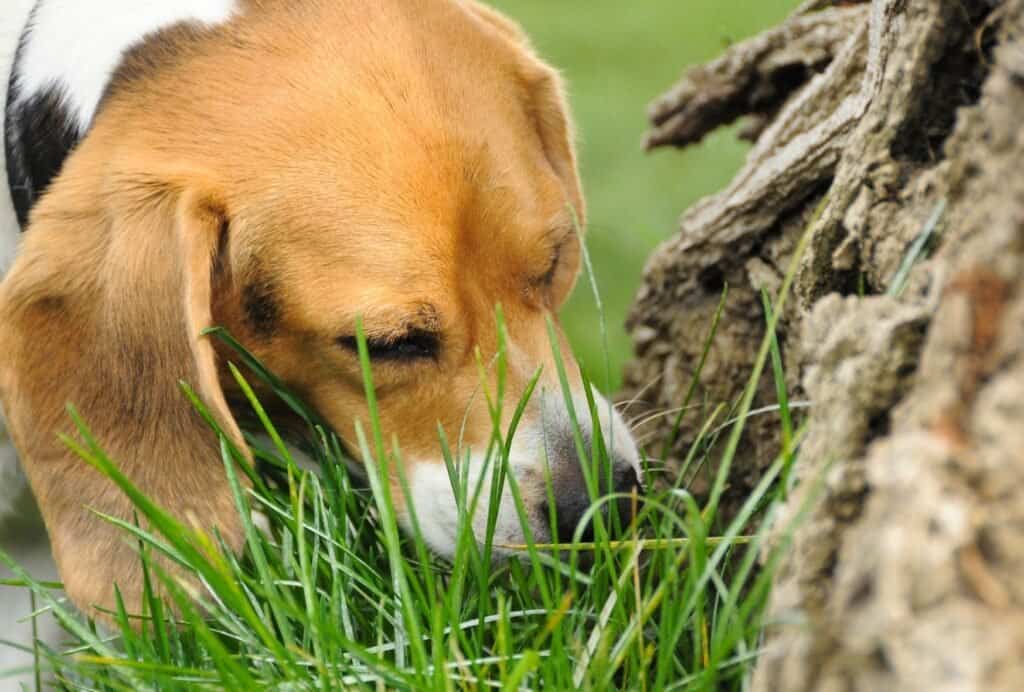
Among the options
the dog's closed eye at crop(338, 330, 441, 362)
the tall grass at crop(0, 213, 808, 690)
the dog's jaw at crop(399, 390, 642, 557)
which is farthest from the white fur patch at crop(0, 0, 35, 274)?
the dog's jaw at crop(399, 390, 642, 557)

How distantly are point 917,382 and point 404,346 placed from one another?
1.35 meters

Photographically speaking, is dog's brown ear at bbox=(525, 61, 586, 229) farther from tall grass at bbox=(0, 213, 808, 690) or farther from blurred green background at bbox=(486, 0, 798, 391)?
tall grass at bbox=(0, 213, 808, 690)

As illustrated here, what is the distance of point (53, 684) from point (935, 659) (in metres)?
1.89

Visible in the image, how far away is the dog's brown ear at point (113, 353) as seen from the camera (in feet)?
7.72

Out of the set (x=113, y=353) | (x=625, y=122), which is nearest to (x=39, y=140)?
(x=113, y=353)

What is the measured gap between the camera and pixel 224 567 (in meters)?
1.87

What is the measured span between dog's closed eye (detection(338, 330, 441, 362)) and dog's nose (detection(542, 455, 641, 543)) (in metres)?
0.39

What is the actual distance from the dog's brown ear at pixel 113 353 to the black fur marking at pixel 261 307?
11 cm

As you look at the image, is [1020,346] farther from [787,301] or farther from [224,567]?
[787,301]

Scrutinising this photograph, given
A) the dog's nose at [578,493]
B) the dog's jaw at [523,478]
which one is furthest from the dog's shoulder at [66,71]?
the dog's nose at [578,493]

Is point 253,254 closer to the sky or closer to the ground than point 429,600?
closer to the sky

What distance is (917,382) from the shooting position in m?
1.39

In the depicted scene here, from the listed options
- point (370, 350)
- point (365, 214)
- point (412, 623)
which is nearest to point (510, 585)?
point (412, 623)

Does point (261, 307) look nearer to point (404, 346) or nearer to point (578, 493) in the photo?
point (404, 346)
